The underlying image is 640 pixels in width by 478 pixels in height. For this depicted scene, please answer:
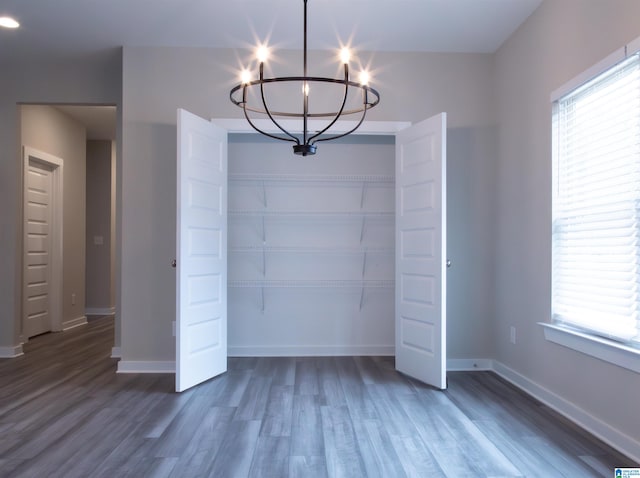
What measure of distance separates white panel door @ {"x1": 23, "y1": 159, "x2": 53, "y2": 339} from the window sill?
17.0ft

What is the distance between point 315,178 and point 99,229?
4.59 m

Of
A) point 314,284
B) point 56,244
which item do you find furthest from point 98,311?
point 314,284

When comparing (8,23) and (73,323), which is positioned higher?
(8,23)

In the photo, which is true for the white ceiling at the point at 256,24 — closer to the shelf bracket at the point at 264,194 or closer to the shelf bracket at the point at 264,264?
the shelf bracket at the point at 264,194

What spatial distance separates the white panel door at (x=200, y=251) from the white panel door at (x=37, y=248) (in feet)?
8.41

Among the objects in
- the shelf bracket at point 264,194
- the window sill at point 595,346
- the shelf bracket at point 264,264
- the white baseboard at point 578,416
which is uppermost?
the shelf bracket at point 264,194

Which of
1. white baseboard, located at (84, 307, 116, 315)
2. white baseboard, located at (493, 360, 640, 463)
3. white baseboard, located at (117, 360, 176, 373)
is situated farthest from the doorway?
white baseboard, located at (493, 360, 640, 463)

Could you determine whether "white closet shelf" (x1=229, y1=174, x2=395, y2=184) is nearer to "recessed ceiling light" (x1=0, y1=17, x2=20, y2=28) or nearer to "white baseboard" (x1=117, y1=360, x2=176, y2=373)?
"white baseboard" (x1=117, y1=360, x2=176, y2=373)

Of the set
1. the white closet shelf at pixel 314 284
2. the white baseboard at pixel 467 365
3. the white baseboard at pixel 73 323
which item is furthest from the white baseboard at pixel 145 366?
the white baseboard at pixel 73 323

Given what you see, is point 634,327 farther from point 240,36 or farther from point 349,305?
point 240,36

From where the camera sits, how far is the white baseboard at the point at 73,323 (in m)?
6.05

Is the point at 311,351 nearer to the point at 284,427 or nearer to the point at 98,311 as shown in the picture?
the point at 284,427

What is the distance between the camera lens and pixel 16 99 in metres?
4.53

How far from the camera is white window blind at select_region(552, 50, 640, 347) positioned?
2.42 metres
